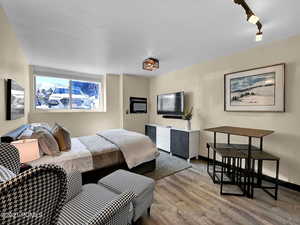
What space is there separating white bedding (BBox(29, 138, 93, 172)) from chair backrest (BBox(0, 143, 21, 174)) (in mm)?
776

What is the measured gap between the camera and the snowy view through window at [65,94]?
3.94m

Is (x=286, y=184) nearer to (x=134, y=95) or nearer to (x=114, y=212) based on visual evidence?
(x=114, y=212)

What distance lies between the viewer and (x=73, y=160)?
2.00 metres

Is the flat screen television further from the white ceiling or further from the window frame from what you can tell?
the window frame

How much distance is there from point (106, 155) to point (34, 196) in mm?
1803

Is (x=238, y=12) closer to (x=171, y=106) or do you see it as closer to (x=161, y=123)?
(x=171, y=106)

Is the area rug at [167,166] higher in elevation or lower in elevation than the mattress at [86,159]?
lower

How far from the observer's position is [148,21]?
189 cm

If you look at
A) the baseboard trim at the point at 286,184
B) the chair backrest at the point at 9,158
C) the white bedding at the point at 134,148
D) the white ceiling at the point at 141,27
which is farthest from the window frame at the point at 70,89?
the baseboard trim at the point at 286,184

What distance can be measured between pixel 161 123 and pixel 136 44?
2777mm

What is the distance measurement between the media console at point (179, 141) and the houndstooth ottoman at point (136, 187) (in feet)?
6.43

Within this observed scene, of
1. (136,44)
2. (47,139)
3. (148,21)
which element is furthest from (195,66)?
(47,139)

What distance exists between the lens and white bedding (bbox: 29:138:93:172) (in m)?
1.87

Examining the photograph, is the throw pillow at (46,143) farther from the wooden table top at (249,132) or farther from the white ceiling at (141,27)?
the wooden table top at (249,132)
